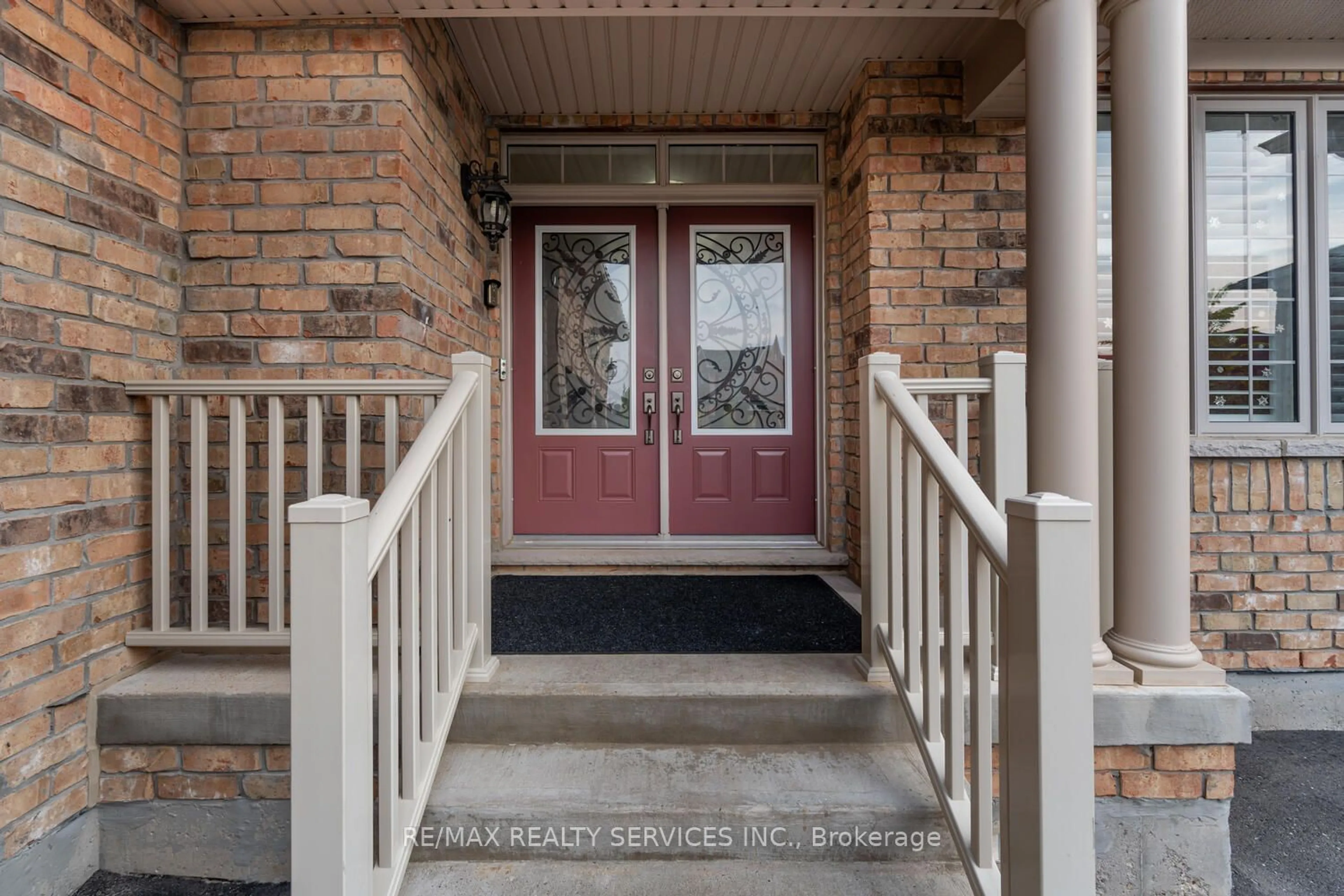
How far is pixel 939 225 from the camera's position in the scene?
2.73 meters

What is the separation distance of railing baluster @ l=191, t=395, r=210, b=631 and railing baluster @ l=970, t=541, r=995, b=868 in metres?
2.01

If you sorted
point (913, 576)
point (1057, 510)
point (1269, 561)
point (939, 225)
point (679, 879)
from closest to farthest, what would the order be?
point (1057, 510) < point (679, 879) < point (913, 576) < point (1269, 561) < point (939, 225)

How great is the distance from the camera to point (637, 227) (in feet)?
11.3

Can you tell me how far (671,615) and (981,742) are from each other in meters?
1.39

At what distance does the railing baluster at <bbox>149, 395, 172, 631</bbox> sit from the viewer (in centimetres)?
184

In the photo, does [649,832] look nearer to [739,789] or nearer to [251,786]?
[739,789]

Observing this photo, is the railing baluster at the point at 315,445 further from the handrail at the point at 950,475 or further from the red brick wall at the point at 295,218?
the handrail at the point at 950,475

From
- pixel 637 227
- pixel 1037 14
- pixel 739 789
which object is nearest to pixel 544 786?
pixel 739 789

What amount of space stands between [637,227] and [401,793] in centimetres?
286

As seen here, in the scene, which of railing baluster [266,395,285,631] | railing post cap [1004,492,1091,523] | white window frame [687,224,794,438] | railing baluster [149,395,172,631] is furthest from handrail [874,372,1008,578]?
railing baluster [149,395,172,631]

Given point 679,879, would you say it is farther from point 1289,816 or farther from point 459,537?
point 1289,816

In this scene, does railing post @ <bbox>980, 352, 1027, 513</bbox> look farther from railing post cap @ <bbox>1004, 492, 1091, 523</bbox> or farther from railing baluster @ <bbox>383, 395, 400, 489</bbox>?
railing baluster @ <bbox>383, 395, 400, 489</bbox>

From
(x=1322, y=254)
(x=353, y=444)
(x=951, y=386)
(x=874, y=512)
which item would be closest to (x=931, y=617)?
(x=874, y=512)

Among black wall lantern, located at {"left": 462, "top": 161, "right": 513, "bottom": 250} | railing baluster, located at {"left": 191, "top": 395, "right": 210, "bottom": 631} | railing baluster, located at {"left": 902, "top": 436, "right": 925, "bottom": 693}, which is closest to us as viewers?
railing baluster, located at {"left": 902, "top": 436, "right": 925, "bottom": 693}
